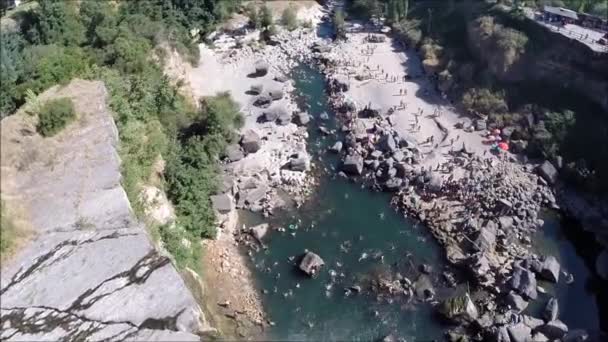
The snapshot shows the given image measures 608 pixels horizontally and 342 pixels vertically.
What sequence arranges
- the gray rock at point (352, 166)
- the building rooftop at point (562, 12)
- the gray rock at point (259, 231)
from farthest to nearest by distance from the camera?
the building rooftop at point (562, 12), the gray rock at point (352, 166), the gray rock at point (259, 231)

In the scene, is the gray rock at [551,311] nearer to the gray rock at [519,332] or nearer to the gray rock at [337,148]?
the gray rock at [519,332]

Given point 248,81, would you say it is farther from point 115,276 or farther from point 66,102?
point 115,276

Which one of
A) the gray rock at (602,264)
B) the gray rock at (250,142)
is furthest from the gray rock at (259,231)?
the gray rock at (602,264)

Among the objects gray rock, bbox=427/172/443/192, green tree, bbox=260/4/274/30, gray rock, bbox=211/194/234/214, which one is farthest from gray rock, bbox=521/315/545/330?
green tree, bbox=260/4/274/30

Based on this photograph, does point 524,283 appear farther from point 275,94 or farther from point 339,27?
point 339,27

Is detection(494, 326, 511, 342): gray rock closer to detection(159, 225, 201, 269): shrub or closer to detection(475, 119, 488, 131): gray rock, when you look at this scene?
detection(159, 225, 201, 269): shrub
